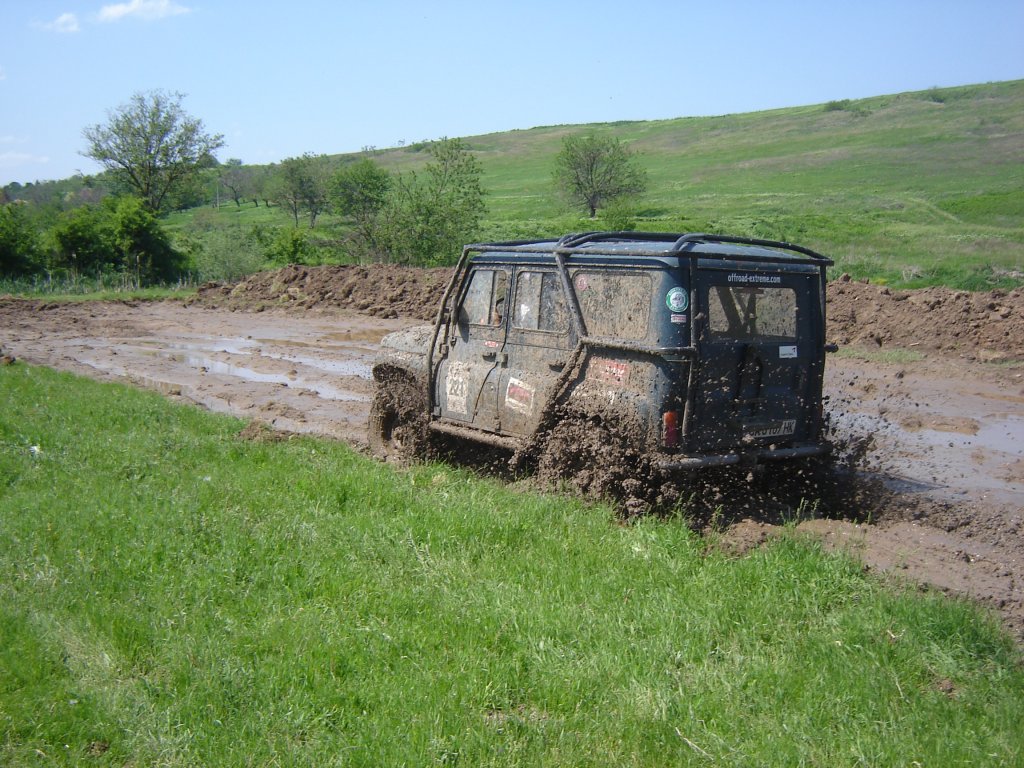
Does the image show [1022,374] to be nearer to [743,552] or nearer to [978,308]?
[978,308]

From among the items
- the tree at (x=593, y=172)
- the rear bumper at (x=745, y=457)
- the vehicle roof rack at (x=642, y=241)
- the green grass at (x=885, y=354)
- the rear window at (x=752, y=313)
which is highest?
the tree at (x=593, y=172)

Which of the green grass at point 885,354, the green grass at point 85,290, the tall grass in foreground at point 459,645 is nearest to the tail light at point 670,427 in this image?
the tall grass in foreground at point 459,645

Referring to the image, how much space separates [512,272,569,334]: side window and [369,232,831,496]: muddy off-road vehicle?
0.01 meters

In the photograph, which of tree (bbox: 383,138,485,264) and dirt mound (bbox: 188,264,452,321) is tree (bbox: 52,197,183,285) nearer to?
dirt mound (bbox: 188,264,452,321)

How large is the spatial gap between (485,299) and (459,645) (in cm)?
426

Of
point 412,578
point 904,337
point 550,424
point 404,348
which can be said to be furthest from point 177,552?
point 904,337

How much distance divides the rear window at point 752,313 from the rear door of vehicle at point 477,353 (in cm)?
201

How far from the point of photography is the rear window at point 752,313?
7137 millimetres

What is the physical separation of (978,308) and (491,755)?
16.2m

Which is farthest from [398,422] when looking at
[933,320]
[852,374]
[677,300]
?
[933,320]

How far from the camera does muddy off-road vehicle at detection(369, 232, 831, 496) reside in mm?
6926

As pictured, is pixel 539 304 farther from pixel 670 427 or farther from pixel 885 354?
pixel 885 354

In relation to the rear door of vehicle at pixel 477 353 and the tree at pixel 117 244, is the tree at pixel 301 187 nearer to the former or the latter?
the tree at pixel 117 244

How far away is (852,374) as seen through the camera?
14758 millimetres
